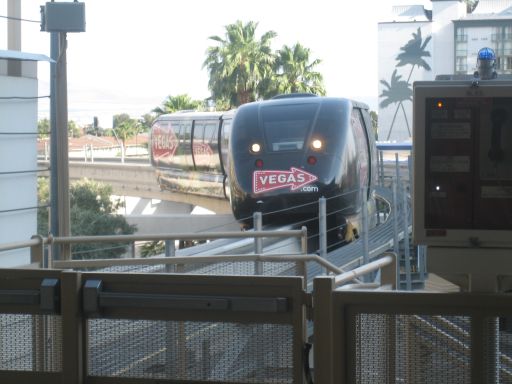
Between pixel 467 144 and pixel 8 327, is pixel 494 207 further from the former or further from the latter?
pixel 8 327

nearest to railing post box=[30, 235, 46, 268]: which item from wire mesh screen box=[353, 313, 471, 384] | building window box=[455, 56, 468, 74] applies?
wire mesh screen box=[353, 313, 471, 384]

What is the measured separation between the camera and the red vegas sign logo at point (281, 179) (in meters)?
20.9

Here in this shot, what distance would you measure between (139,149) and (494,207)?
302 feet

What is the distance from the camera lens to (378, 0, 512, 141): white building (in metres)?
79.7

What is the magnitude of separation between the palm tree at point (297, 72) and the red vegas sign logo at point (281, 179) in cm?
3173

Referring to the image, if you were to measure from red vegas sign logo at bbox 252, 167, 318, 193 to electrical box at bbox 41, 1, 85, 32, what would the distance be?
1184 centimetres

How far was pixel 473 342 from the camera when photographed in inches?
140

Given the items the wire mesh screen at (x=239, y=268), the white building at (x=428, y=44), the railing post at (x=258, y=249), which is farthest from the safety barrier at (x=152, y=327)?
the white building at (x=428, y=44)

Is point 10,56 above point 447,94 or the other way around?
above

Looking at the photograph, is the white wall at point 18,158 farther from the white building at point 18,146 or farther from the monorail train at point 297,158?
the monorail train at point 297,158

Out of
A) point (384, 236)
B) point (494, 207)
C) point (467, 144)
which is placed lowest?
point (384, 236)

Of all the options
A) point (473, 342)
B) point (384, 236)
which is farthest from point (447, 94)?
point (384, 236)

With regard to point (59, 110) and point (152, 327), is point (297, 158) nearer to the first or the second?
point (59, 110)

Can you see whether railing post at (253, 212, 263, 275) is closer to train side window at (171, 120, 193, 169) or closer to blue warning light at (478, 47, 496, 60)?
blue warning light at (478, 47, 496, 60)
